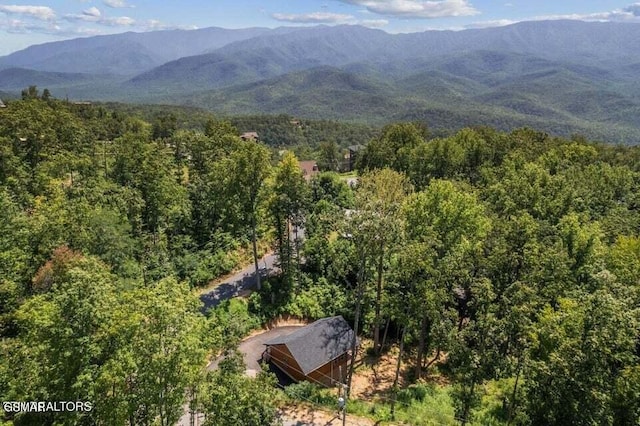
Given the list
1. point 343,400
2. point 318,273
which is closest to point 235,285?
point 318,273

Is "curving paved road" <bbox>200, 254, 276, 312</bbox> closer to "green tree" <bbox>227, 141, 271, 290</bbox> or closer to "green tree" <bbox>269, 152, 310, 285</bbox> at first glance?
"green tree" <bbox>269, 152, 310, 285</bbox>

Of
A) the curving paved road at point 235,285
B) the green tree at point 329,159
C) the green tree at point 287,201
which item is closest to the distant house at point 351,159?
the green tree at point 329,159

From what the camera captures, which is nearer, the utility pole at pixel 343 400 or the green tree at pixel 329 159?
the utility pole at pixel 343 400

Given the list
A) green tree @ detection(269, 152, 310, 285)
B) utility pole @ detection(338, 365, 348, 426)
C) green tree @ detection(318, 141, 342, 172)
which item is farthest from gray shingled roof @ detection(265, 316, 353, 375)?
green tree @ detection(318, 141, 342, 172)

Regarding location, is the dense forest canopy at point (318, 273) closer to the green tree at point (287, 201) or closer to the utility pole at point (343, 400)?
the green tree at point (287, 201)

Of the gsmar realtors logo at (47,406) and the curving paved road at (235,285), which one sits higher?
the gsmar realtors logo at (47,406)

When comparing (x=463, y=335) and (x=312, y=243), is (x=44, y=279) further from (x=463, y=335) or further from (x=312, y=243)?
(x=463, y=335)
